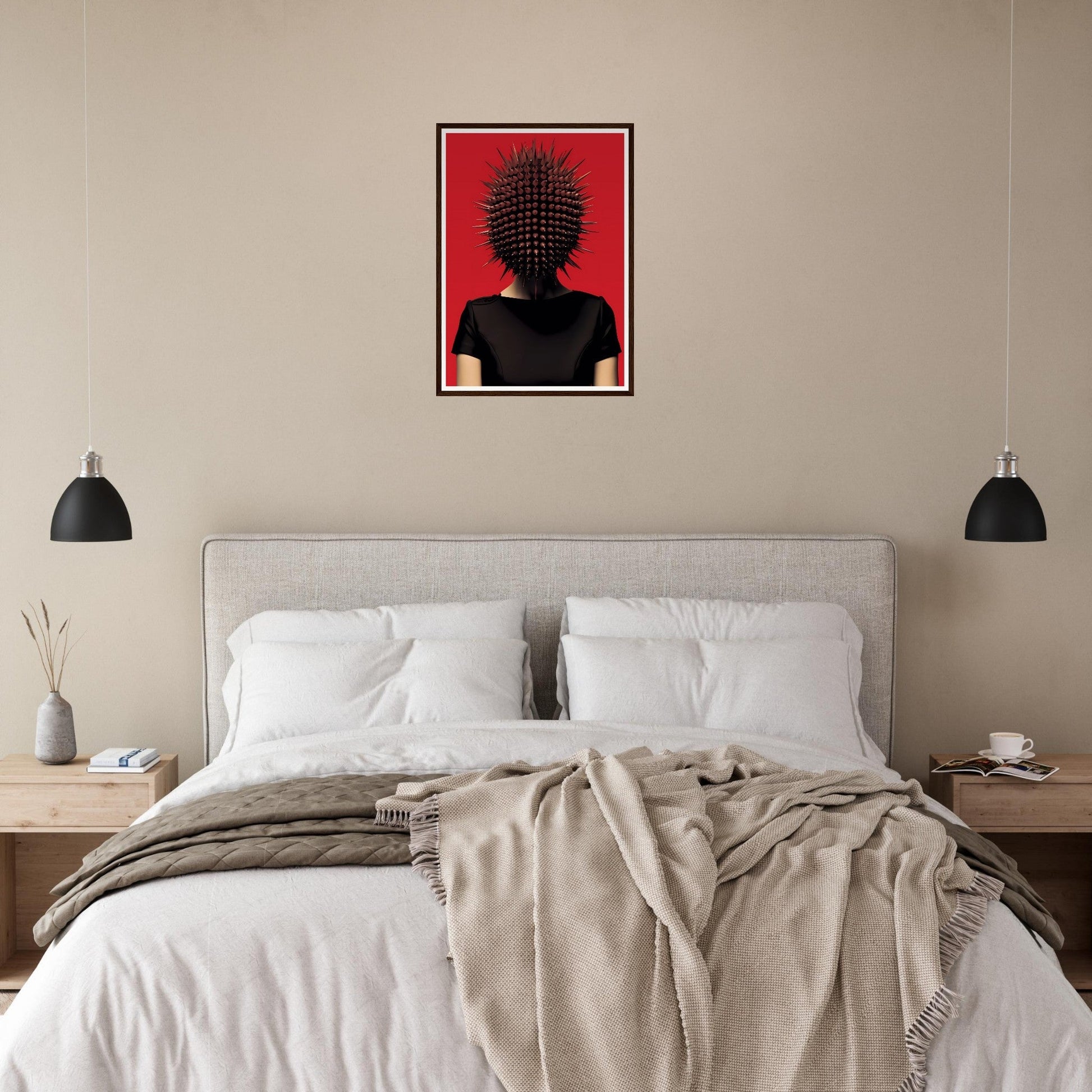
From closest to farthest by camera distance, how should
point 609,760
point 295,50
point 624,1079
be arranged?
1. point 624,1079
2. point 609,760
3. point 295,50

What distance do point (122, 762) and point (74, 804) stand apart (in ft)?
Result: 0.57

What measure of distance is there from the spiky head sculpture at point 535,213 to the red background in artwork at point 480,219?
0.02m

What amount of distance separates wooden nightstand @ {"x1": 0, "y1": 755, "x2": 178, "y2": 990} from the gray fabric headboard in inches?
13.1

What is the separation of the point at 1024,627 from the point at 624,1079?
8.36ft

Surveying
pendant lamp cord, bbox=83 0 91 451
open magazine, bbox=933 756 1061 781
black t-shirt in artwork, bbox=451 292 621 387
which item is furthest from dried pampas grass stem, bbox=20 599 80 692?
open magazine, bbox=933 756 1061 781

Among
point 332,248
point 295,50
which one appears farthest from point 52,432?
point 295,50

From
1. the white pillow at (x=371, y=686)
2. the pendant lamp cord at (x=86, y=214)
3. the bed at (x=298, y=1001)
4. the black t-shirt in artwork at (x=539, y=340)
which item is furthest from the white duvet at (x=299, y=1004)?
the pendant lamp cord at (x=86, y=214)

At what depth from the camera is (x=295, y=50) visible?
340 centimetres

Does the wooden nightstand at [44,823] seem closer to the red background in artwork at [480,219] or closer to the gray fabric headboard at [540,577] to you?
the gray fabric headboard at [540,577]

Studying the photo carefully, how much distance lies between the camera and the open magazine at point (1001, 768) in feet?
10.1

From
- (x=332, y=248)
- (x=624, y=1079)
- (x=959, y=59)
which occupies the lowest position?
(x=624, y=1079)

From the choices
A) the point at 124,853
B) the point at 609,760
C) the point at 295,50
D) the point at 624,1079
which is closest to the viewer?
the point at 624,1079

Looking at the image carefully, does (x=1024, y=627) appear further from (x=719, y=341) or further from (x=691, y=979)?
(x=691, y=979)

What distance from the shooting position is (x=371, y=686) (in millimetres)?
2934
